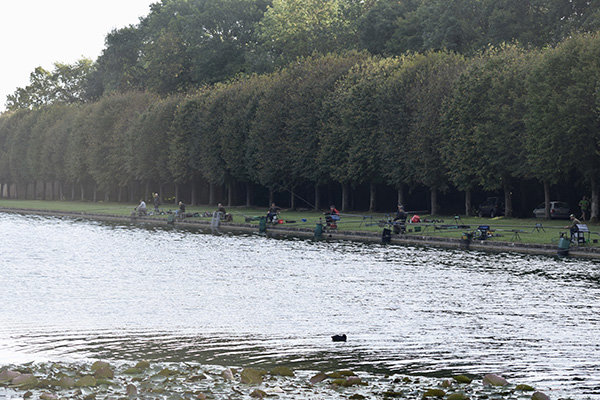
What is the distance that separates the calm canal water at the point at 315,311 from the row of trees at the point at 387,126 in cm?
2131

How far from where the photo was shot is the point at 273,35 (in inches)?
4574

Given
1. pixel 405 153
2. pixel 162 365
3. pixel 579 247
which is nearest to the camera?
pixel 162 365

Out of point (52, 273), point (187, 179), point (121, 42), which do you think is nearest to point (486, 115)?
point (52, 273)

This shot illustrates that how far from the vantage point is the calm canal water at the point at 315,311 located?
16969 millimetres

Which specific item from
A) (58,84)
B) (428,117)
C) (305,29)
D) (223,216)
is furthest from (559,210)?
(58,84)

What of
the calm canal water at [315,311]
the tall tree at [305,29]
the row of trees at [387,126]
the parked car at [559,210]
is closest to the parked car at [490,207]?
the row of trees at [387,126]

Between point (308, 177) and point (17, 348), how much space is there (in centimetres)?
6677

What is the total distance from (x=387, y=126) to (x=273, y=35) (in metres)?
44.8

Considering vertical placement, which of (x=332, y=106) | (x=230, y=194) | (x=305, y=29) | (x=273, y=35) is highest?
(x=305, y=29)

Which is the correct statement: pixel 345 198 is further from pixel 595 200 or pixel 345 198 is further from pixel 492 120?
pixel 595 200

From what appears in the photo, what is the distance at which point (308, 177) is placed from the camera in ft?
275

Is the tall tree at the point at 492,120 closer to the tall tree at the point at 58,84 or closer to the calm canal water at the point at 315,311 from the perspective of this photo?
the calm canal water at the point at 315,311

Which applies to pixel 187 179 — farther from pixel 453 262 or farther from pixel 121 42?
pixel 453 262

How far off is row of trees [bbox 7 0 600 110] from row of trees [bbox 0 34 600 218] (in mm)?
7488
